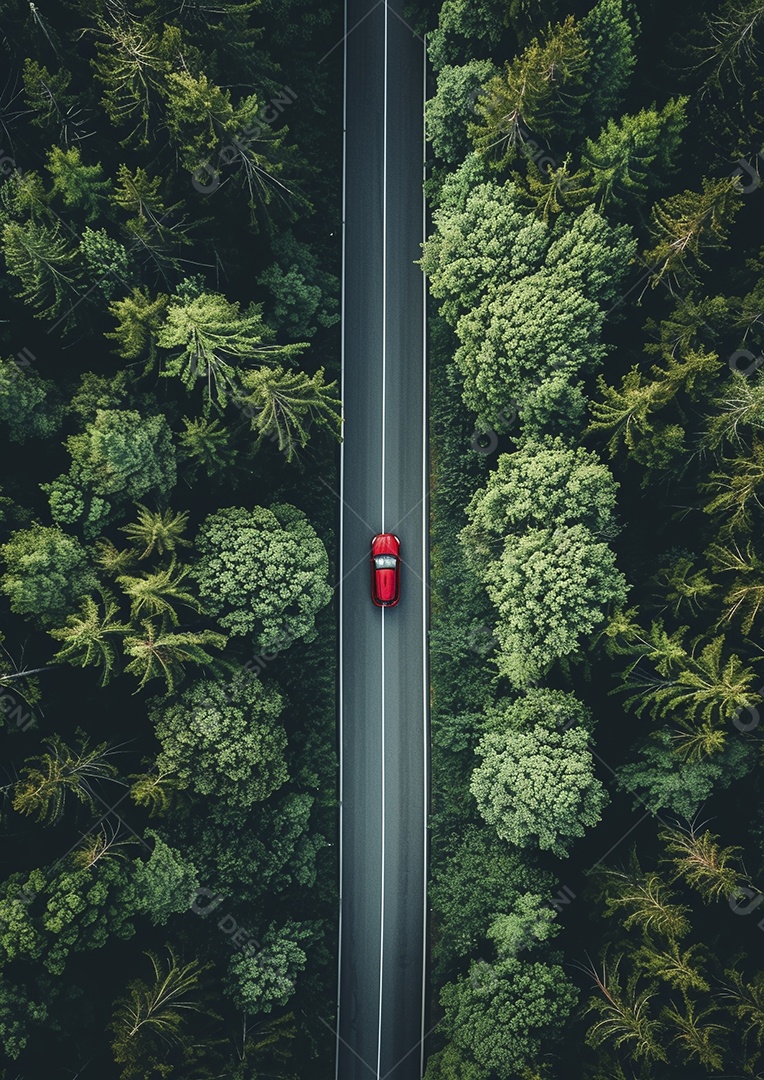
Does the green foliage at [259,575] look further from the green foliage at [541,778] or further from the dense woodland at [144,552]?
the green foliage at [541,778]

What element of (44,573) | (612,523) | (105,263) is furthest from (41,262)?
(612,523)

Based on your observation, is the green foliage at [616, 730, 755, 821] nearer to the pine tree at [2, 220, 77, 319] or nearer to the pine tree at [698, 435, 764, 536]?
the pine tree at [698, 435, 764, 536]

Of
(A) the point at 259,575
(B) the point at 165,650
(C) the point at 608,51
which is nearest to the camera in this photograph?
(B) the point at 165,650

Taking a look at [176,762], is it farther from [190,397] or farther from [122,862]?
[190,397]

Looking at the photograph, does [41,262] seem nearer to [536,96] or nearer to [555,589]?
[536,96]

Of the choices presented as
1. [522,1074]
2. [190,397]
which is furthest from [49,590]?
[522,1074]

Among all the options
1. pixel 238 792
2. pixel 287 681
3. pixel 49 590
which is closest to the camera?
pixel 49 590
